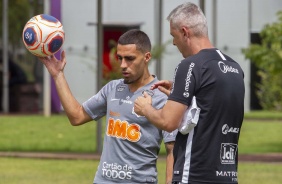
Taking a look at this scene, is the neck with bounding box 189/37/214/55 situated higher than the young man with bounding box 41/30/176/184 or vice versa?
the neck with bounding box 189/37/214/55

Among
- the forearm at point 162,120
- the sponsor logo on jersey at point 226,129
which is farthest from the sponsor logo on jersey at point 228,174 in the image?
the forearm at point 162,120

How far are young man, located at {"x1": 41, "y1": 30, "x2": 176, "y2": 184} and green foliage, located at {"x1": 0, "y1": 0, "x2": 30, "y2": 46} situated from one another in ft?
76.7

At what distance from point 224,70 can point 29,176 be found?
9.27 m

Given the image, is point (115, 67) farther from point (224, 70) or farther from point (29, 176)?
point (224, 70)

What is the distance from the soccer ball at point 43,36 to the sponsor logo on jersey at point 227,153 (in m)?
1.87

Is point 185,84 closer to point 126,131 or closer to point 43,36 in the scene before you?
point 126,131

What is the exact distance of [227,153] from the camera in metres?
6.11

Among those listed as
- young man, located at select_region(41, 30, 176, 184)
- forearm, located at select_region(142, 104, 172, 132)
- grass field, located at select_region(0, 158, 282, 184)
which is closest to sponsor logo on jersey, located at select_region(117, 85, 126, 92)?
young man, located at select_region(41, 30, 176, 184)

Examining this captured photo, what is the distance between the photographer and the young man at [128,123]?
723 cm

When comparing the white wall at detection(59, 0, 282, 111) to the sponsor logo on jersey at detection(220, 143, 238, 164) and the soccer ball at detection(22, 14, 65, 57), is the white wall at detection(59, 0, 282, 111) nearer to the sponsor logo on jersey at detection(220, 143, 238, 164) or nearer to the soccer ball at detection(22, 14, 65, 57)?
the soccer ball at detection(22, 14, 65, 57)

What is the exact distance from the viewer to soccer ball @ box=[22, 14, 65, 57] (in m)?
7.42

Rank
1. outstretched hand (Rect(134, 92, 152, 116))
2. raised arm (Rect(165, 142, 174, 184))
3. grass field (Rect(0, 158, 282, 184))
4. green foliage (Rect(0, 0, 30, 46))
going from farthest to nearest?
green foliage (Rect(0, 0, 30, 46)) < grass field (Rect(0, 158, 282, 184)) < raised arm (Rect(165, 142, 174, 184)) < outstretched hand (Rect(134, 92, 152, 116))

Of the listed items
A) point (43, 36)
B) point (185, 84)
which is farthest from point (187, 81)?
point (43, 36)

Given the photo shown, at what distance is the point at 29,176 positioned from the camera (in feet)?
49.0
